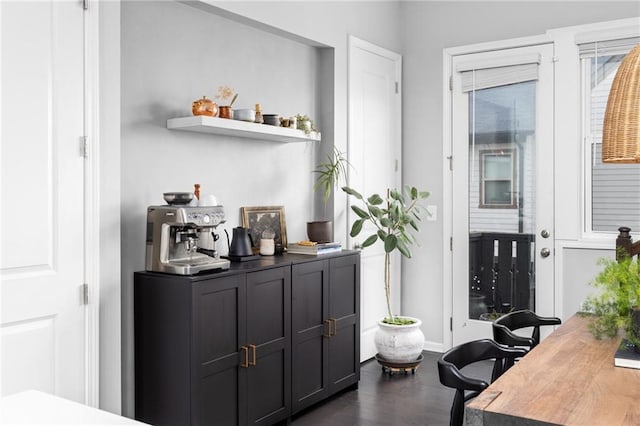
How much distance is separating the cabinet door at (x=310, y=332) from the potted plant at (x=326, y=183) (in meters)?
0.37

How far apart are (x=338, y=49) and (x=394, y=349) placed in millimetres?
2217

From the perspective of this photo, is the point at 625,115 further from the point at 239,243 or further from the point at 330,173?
the point at 330,173

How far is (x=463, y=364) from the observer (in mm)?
2270

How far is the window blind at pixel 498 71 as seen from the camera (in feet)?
15.4

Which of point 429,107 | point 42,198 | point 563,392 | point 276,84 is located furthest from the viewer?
point 429,107

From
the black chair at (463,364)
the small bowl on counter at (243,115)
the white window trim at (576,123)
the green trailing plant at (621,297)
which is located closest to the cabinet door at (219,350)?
the small bowl on counter at (243,115)

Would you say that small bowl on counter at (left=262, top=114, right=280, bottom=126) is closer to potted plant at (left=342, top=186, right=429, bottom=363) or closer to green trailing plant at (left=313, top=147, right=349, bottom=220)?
green trailing plant at (left=313, top=147, right=349, bottom=220)

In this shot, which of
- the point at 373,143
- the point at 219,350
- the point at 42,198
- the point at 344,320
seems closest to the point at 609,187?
the point at 373,143

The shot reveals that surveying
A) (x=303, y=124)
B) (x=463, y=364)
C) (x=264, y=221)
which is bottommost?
(x=463, y=364)

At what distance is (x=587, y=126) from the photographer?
4.48 metres

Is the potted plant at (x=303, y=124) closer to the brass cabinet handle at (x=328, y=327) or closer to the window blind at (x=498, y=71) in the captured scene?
the brass cabinet handle at (x=328, y=327)

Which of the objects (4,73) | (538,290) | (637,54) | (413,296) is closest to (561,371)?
(637,54)

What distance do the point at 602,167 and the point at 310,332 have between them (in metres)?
2.47

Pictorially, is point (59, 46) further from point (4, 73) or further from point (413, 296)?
point (413, 296)
